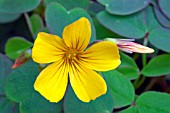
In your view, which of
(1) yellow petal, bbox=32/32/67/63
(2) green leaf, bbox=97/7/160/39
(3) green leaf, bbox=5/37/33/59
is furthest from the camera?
(3) green leaf, bbox=5/37/33/59

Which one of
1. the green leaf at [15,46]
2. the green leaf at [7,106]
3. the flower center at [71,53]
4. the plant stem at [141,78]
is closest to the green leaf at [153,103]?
the plant stem at [141,78]

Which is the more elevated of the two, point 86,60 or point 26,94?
point 86,60

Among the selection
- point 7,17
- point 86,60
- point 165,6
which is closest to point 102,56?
point 86,60

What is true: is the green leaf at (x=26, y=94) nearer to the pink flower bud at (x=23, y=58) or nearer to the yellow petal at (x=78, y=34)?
the pink flower bud at (x=23, y=58)

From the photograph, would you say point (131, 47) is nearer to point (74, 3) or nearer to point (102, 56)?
point (102, 56)

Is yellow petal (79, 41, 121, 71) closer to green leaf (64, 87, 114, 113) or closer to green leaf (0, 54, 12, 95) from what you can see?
green leaf (64, 87, 114, 113)

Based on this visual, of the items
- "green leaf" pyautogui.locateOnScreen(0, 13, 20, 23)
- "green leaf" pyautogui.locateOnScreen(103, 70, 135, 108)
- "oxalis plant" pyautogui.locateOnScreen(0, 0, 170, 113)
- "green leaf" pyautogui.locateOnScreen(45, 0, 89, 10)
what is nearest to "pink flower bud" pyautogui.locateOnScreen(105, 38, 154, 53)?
"oxalis plant" pyautogui.locateOnScreen(0, 0, 170, 113)
